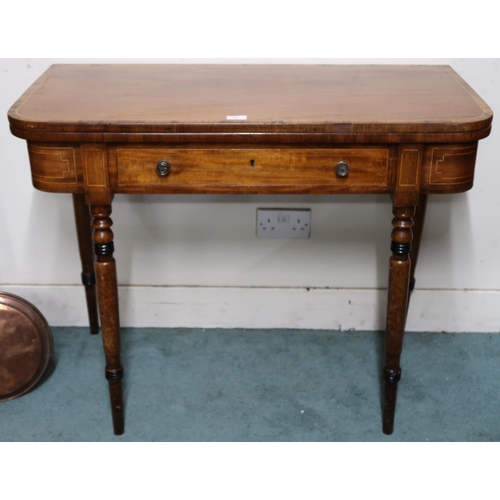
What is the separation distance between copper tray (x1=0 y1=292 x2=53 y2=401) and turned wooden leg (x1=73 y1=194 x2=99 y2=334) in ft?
0.67

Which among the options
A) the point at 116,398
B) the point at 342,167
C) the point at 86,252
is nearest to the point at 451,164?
the point at 342,167

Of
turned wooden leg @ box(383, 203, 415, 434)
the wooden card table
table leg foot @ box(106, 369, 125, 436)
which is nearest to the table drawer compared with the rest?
the wooden card table

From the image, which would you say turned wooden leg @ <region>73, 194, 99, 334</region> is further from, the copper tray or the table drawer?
the table drawer

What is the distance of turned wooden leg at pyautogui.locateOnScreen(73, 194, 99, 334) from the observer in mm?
1885

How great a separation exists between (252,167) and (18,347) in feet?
2.68

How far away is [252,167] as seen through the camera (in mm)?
1432

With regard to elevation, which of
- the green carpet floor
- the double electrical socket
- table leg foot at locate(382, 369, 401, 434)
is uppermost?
the double electrical socket

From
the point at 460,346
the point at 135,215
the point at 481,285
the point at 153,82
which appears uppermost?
the point at 153,82

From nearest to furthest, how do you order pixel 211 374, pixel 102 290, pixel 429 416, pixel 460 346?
pixel 102 290 < pixel 429 416 < pixel 211 374 < pixel 460 346

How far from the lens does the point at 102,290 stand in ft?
5.08

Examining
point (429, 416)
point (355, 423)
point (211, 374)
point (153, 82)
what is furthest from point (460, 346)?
point (153, 82)

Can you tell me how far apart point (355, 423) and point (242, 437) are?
0.91ft

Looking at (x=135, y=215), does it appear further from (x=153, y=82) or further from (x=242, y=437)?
(x=242, y=437)

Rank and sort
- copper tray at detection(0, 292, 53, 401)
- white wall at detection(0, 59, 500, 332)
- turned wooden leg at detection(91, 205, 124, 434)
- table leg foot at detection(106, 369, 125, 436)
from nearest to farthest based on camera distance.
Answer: turned wooden leg at detection(91, 205, 124, 434) < table leg foot at detection(106, 369, 125, 436) < copper tray at detection(0, 292, 53, 401) < white wall at detection(0, 59, 500, 332)
